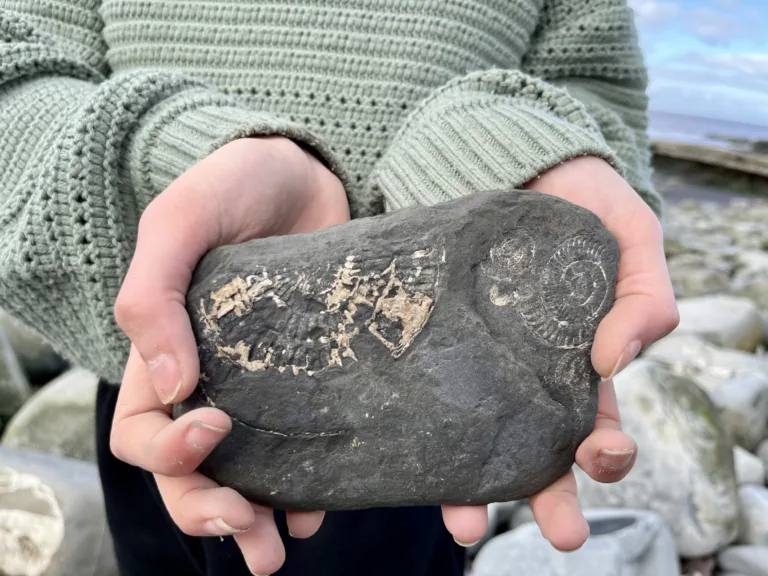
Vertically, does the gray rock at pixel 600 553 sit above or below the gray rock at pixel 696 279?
above

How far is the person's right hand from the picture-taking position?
2.49 feet

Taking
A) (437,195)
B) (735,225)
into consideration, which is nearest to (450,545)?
(437,195)

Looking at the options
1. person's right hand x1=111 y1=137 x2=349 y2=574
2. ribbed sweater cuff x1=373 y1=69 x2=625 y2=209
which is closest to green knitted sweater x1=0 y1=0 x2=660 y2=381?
ribbed sweater cuff x1=373 y1=69 x2=625 y2=209

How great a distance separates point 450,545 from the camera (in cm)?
145

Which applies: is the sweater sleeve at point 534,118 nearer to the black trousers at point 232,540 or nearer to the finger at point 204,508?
the finger at point 204,508

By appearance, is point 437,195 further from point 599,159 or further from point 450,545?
point 450,545

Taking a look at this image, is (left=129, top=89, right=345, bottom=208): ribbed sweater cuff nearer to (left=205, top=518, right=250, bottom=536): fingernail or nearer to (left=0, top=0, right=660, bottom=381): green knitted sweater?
(left=0, top=0, right=660, bottom=381): green knitted sweater

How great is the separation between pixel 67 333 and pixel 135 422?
0.40 metres

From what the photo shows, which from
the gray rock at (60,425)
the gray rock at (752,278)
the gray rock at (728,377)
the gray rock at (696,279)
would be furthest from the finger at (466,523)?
the gray rock at (752,278)

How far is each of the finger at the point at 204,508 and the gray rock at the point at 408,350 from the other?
0.25 feet

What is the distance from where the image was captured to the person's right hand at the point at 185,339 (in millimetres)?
758

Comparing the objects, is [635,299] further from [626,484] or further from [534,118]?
[626,484]

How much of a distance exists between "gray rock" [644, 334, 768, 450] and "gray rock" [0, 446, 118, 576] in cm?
203

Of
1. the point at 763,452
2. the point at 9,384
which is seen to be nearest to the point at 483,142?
the point at 763,452
